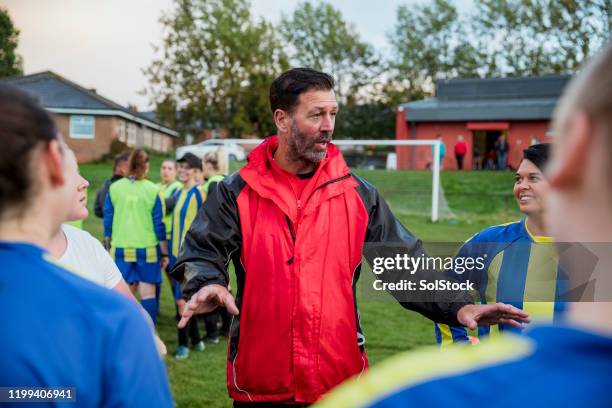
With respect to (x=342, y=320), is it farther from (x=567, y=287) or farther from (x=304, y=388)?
(x=567, y=287)

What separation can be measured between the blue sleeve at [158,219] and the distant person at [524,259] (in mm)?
5118

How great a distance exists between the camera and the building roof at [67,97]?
50.0m

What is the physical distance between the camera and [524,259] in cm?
358

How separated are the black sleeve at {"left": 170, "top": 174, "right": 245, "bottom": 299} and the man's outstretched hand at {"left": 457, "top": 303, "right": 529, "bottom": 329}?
3.82 ft

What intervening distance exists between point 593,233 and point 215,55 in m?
48.0

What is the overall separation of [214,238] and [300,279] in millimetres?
516

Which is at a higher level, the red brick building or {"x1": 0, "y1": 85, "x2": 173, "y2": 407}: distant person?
the red brick building

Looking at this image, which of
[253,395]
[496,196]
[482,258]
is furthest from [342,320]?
[496,196]

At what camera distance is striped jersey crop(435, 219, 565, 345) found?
3.44 m

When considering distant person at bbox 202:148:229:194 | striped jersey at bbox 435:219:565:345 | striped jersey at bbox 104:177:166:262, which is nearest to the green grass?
striped jersey at bbox 104:177:166:262

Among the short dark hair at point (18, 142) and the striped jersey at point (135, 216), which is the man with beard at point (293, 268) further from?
the striped jersey at point (135, 216)

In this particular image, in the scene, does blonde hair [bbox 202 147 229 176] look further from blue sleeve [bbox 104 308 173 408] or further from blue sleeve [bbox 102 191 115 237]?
blue sleeve [bbox 104 308 173 408]

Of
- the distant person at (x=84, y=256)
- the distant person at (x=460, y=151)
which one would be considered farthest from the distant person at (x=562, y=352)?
the distant person at (x=460, y=151)

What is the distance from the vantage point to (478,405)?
89 cm
